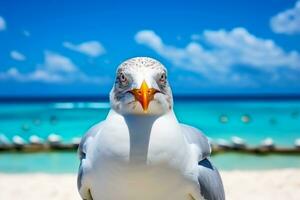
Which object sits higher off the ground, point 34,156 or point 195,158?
point 195,158

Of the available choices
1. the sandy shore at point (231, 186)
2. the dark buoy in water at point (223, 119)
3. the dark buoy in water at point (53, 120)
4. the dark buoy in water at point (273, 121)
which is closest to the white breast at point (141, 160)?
the sandy shore at point (231, 186)

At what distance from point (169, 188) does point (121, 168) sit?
0.66 feet

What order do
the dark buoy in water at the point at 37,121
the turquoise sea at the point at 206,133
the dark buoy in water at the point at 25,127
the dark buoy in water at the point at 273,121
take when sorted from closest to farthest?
the turquoise sea at the point at 206,133 → the dark buoy in water at the point at 25,127 → the dark buoy in water at the point at 273,121 → the dark buoy in water at the point at 37,121

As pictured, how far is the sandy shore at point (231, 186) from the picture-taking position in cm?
512

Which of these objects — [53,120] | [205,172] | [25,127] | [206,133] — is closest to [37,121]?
[53,120]

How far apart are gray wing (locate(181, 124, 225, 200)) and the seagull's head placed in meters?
0.26

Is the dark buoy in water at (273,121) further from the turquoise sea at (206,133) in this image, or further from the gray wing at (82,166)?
the gray wing at (82,166)

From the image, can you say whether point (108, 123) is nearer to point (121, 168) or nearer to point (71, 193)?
point (121, 168)

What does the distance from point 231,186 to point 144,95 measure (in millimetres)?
3920

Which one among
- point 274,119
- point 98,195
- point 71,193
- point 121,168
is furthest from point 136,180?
point 274,119

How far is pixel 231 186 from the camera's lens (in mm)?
5680

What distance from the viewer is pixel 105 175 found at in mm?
2068

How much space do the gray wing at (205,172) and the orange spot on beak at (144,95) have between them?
0.34 metres

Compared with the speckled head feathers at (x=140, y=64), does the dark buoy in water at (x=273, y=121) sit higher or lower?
lower
